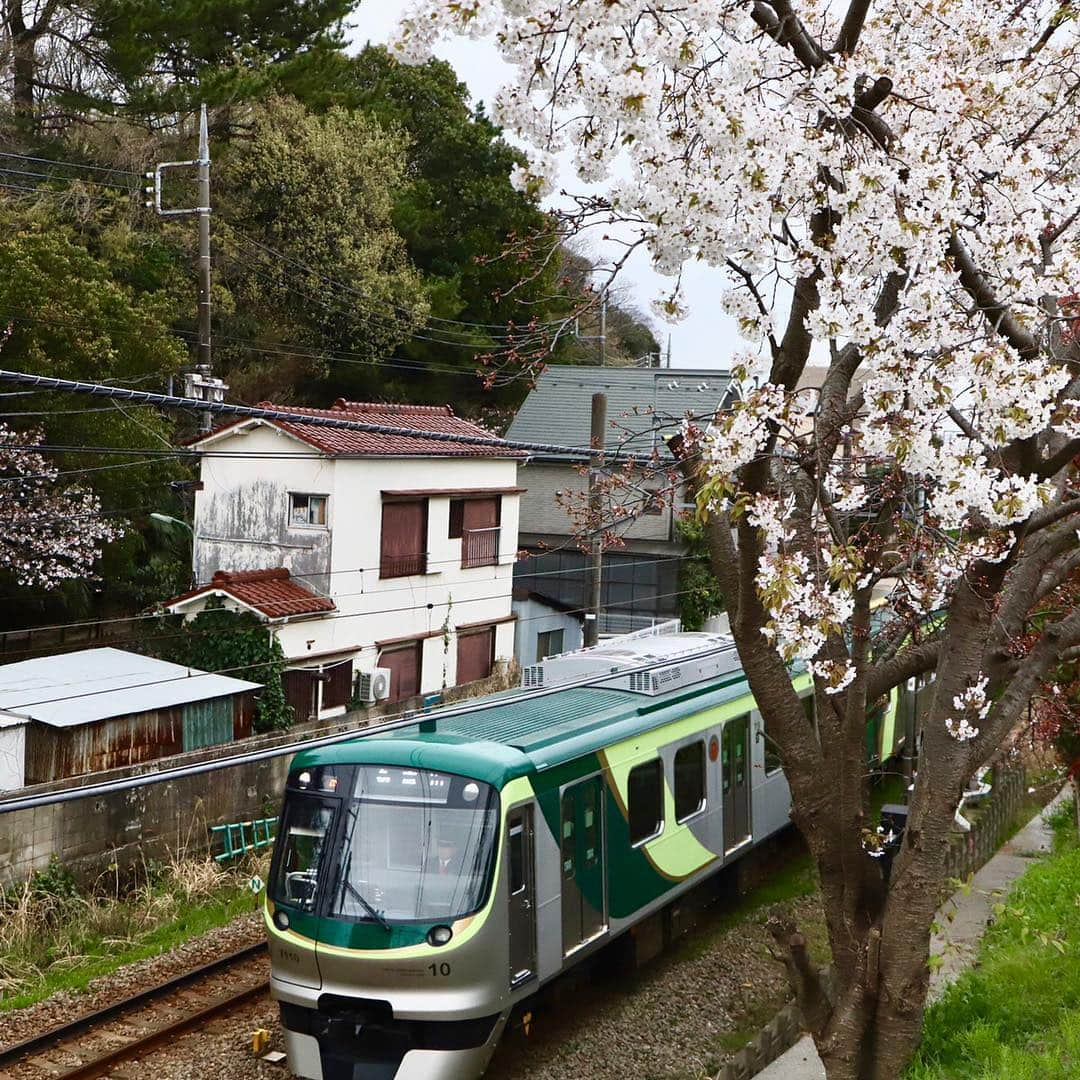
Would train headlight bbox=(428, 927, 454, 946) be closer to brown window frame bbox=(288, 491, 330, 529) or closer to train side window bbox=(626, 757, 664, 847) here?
train side window bbox=(626, 757, 664, 847)

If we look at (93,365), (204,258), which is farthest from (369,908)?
(204,258)

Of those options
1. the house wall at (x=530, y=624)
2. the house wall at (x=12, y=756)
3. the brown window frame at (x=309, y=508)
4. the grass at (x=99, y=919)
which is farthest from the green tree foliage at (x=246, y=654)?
the house wall at (x=530, y=624)

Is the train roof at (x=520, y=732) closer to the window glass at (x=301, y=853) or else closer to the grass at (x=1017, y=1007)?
the window glass at (x=301, y=853)

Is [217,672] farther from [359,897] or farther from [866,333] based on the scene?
[866,333]

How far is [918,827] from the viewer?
7199 millimetres

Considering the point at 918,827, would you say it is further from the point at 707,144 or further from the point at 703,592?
the point at 703,592

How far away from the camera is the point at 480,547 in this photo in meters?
24.9

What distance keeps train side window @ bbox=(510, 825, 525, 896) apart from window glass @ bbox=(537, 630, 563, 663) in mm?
17957

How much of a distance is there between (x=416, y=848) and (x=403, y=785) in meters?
0.48

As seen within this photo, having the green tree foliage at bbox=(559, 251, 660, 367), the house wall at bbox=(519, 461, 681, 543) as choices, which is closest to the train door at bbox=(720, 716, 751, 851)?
the house wall at bbox=(519, 461, 681, 543)

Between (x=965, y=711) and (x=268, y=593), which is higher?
(x=965, y=711)

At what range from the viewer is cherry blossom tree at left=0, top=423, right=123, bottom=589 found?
2028cm

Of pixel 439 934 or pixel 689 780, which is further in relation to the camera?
pixel 689 780

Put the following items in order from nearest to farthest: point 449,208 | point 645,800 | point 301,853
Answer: point 301,853 → point 645,800 → point 449,208
